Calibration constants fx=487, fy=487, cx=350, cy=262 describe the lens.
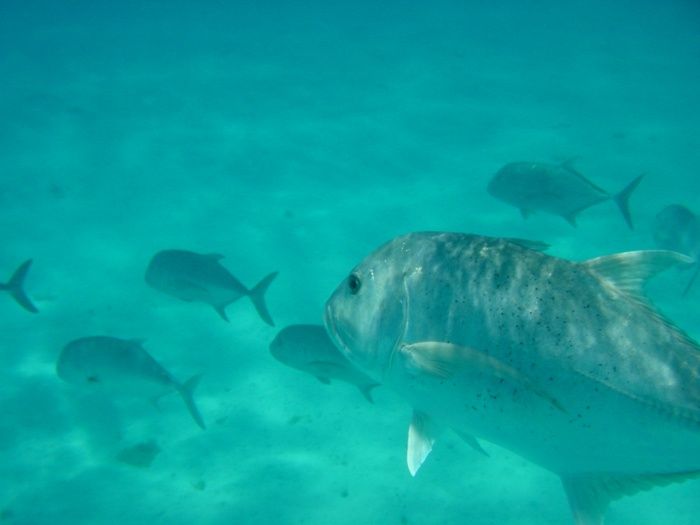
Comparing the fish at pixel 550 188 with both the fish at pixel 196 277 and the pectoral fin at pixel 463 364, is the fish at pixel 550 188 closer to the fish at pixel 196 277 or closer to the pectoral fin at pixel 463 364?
the fish at pixel 196 277

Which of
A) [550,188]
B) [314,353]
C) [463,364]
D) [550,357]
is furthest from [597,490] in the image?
[550,188]

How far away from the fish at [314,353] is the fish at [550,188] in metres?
3.92

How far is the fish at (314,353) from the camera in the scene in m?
4.46

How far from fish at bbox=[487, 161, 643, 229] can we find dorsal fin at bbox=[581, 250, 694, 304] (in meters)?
5.14

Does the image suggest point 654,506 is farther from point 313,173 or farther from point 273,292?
point 313,173

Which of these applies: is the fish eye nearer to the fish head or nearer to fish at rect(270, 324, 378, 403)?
the fish head

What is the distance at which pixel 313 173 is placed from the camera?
11.7 m

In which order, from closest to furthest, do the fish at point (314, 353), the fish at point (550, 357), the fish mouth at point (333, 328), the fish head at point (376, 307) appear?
the fish at point (550, 357) → the fish head at point (376, 307) → the fish mouth at point (333, 328) → the fish at point (314, 353)

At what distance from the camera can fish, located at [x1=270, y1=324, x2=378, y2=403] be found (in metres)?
4.46

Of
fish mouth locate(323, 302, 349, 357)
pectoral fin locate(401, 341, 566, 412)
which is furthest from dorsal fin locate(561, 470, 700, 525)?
fish mouth locate(323, 302, 349, 357)

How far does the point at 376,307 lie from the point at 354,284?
0.60 ft

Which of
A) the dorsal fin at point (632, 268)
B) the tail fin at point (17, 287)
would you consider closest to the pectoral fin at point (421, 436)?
the dorsal fin at point (632, 268)

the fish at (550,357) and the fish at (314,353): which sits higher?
the fish at (550,357)

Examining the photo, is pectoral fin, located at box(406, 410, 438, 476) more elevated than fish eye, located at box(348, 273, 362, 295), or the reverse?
fish eye, located at box(348, 273, 362, 295)
